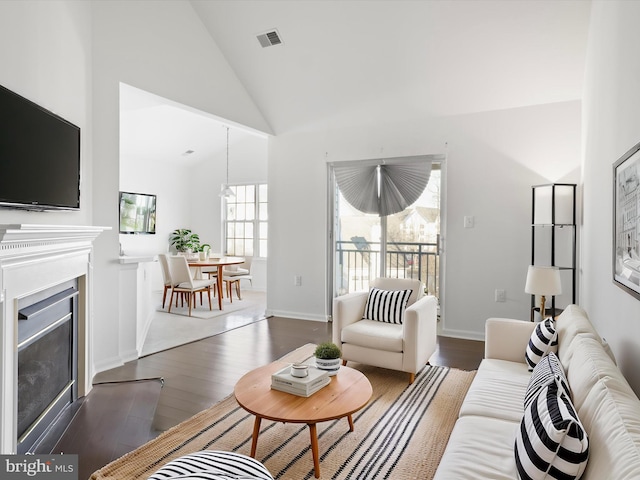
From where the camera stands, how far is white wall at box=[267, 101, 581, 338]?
425 centimetres

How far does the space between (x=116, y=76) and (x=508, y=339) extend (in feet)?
12.3

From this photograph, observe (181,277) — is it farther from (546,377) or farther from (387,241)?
(546,377)

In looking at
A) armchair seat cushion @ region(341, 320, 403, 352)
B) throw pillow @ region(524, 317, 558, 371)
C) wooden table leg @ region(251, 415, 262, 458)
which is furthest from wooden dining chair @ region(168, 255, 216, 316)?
throw pillow @ region(524, 317, 558, 371)

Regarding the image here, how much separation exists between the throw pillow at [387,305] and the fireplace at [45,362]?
2359mm

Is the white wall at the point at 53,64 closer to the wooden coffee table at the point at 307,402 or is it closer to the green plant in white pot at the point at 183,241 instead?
the wooden coffee table at the point at 307,402

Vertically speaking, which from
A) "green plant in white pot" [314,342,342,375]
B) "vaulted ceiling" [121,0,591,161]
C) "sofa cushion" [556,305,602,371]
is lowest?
"green plant in white pot" [314,342,342,375]

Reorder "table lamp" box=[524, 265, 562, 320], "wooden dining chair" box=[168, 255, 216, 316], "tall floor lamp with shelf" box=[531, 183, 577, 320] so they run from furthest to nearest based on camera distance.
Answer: "wooden dining chair" box=[168, 255, 216, 316] < "tall floor lamp with shelf" box=[531, 183, 577, 320] < "table lamp" box=[524, 265, 562, 320]

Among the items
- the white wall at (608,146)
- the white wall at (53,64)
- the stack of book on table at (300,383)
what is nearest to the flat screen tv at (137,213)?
the white wall at (53,64)

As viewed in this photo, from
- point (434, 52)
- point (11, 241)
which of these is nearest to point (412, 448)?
point (11, 241)

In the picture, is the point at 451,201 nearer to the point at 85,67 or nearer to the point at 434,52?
the point at 434,52

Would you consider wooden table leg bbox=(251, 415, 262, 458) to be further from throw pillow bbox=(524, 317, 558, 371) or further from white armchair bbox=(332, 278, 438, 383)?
throw pillow bbox=(524, 317, 558, 371)

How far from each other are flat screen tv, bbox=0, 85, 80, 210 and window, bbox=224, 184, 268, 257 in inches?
204

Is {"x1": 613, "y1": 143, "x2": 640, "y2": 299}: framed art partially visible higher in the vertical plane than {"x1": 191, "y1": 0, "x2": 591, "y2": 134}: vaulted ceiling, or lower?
lower

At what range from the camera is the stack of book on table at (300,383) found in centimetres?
219
